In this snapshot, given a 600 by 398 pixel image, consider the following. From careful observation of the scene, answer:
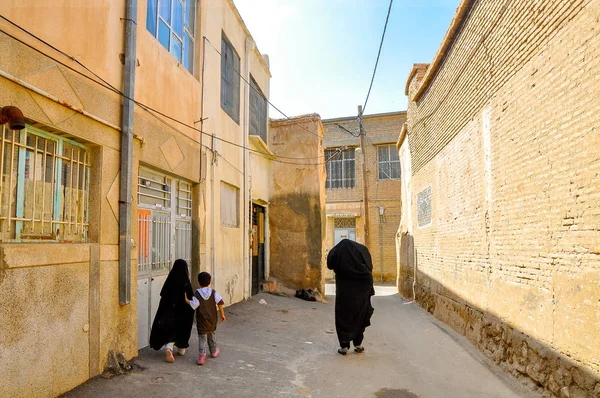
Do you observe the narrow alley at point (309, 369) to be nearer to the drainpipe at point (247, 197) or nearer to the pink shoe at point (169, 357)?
the pink shoe at point (169, 357)

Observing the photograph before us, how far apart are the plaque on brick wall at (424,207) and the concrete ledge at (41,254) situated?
9019 millimetres

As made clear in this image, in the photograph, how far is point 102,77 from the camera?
4.75m

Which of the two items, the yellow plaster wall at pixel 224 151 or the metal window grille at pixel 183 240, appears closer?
the metal window grille at pixel 183 240

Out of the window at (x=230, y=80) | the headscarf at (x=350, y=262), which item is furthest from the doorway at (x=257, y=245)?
Answer: the headscarf at (x=350, y=262)

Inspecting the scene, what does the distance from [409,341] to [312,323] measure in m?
2.17

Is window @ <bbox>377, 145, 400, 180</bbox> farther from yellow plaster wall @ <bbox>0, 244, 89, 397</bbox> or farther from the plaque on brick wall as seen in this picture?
yellow plaster wall @ <bbox>0, 244, 89, 397</bbox>

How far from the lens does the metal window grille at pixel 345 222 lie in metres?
24.9

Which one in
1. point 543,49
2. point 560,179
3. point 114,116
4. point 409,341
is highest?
point 543,49

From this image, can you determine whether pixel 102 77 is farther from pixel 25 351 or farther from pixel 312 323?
pixel 312 323

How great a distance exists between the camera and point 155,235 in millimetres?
6289

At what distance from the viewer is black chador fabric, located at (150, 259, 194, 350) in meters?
5.35

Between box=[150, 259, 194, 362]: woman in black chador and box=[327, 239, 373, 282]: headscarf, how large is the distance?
2273 millimetres

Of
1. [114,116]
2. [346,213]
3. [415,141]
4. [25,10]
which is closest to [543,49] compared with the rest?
[114,116]

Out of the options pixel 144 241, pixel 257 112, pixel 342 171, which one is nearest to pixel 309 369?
pixel 144 241
